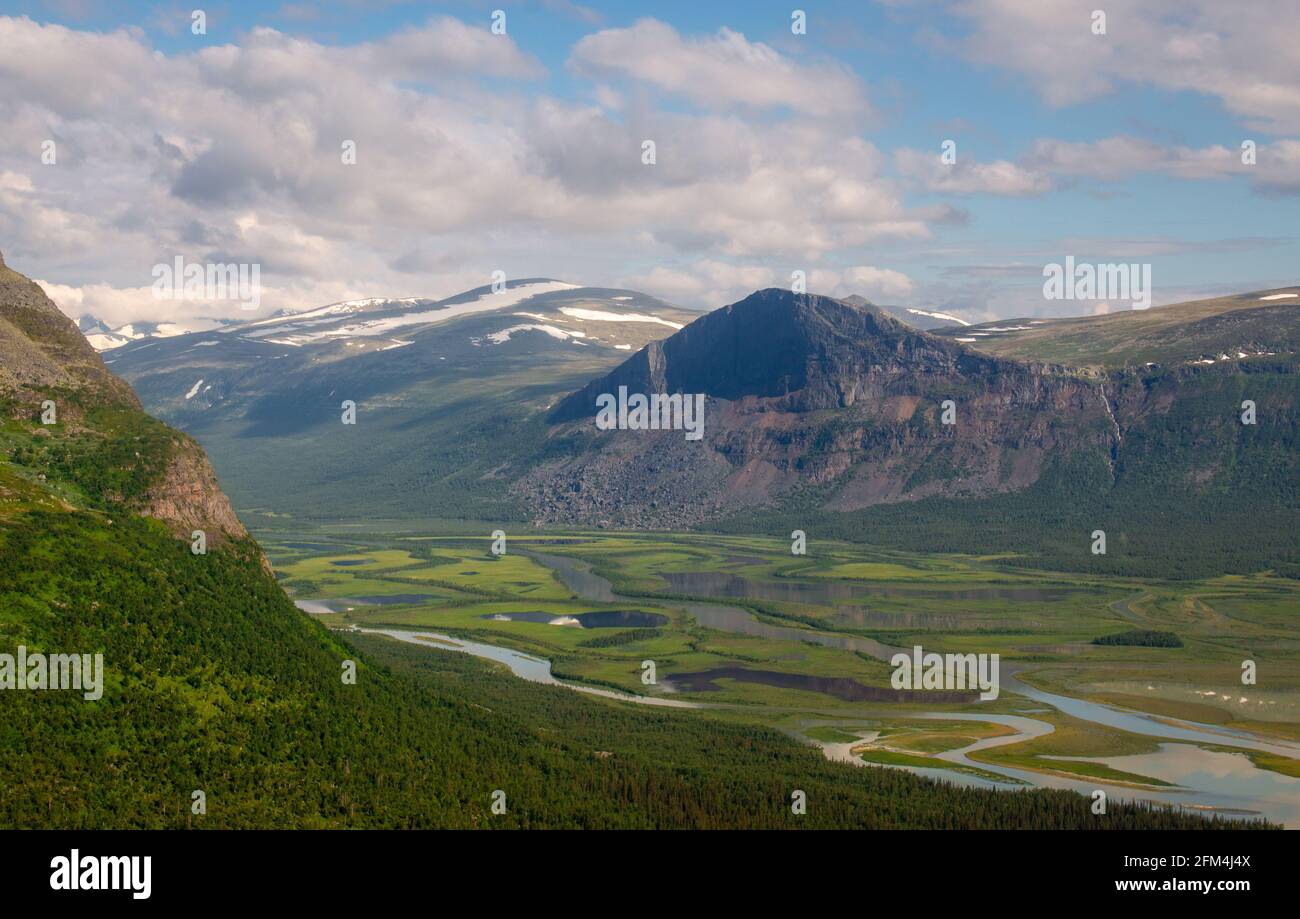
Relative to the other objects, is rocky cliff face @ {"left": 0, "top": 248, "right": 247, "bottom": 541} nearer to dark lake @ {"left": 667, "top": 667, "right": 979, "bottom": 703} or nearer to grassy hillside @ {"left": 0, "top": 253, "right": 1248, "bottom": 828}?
grassy hillside @ {"left": 0, "top": 253, "right": 1248, "bottom": 828}

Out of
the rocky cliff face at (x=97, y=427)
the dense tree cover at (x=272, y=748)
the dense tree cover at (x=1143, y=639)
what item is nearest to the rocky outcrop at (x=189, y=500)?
the rocky cliff face at (x=97, y=427)

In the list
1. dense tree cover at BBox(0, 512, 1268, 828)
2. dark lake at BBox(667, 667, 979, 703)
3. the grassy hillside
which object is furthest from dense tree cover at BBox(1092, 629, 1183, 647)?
dense tree cover at BBox(0, 512, 1268, 828)

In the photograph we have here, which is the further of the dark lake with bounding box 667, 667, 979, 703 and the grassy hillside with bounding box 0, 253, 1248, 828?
the dark lake with bounding box 667, 667, 979, 703

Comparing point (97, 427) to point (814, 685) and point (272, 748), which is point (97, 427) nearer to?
point (272, 748)

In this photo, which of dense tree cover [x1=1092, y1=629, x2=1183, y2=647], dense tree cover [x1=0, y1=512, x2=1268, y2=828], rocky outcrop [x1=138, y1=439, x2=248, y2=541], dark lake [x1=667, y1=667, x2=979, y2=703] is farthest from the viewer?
dense tree cover [x1=1092, y1=629, x2=1183, y2=647]

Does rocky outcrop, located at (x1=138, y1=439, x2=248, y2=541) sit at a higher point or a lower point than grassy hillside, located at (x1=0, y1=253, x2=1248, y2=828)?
higher

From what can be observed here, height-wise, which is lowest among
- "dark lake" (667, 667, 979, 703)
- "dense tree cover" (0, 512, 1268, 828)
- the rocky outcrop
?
"dark lake" (667, 667, 979, 703)

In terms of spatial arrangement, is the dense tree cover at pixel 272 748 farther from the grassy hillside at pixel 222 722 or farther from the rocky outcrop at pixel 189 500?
the rocky outcrop at pixel 189 500
